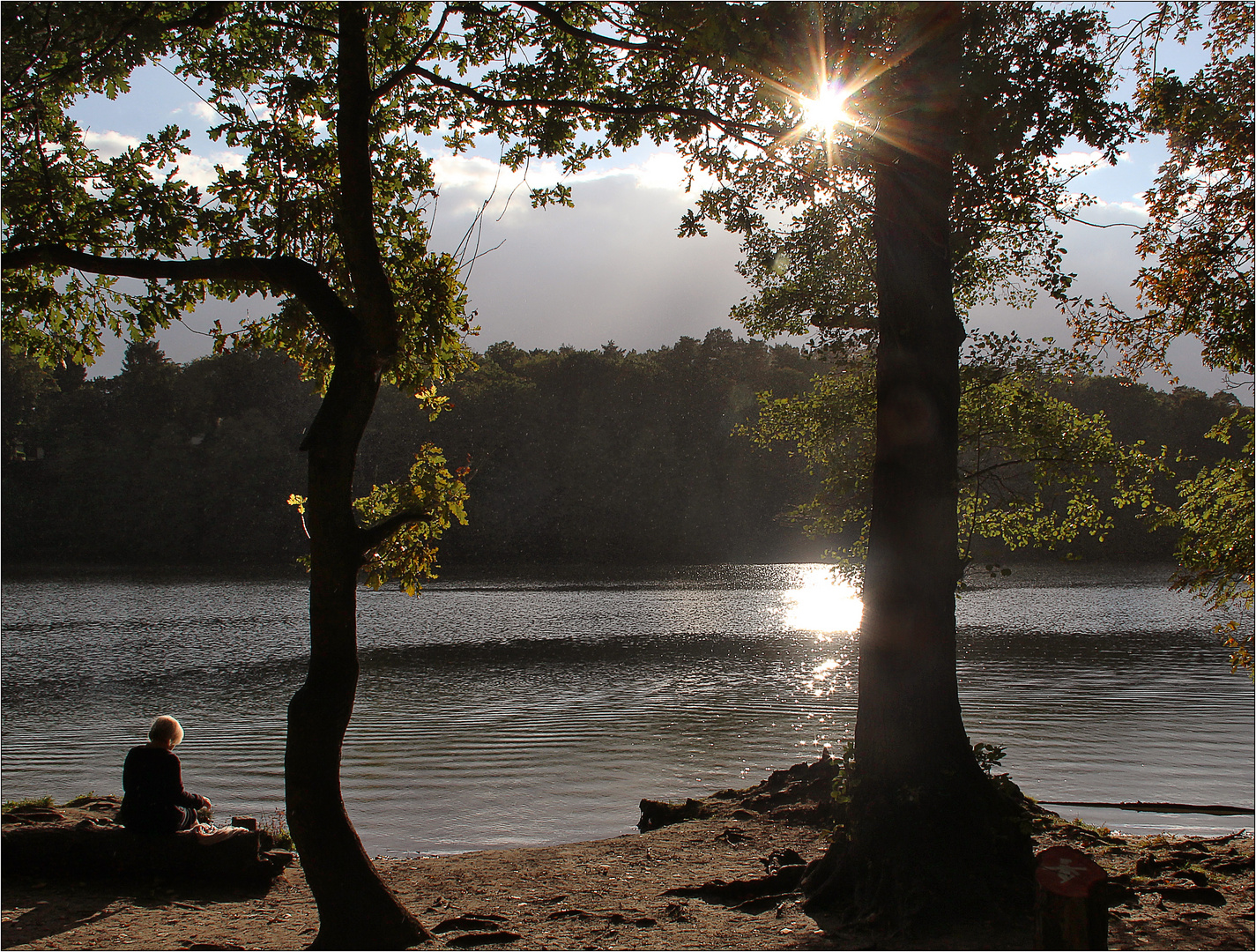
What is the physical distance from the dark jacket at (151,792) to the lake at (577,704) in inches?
122

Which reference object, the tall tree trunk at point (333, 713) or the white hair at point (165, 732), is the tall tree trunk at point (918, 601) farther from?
the white hair at point (165, 732)

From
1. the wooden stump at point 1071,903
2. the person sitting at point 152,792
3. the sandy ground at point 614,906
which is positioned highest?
the wooden stump at point 1071,903

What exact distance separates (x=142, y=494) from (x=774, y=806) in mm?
93784

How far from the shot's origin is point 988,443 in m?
14.9

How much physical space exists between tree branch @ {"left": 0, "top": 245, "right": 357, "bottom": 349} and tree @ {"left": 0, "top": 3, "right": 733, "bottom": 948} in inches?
0.5

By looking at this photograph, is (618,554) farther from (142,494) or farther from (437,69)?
(437,69)

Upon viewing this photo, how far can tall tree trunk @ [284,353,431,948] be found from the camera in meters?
5.53

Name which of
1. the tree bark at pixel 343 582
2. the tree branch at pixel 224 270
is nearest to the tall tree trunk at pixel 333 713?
the tree bark at pixel 343 582

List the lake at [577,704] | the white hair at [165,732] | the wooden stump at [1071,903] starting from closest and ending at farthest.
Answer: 1. the wooden stump at [1071,903]
2. the white hair at [165,732]
3. the lake at [577,704]

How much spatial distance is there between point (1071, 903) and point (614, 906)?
3.53 meters

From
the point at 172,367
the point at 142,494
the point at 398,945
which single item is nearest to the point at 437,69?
the point at 398,945

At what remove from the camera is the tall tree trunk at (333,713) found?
218 inches

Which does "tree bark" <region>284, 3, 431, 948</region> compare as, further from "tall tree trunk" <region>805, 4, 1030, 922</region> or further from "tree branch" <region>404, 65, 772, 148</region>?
"tall tree trunk" <region>805, 4, 1030, 922</region>

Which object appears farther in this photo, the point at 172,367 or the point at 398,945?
the point at 172,367
